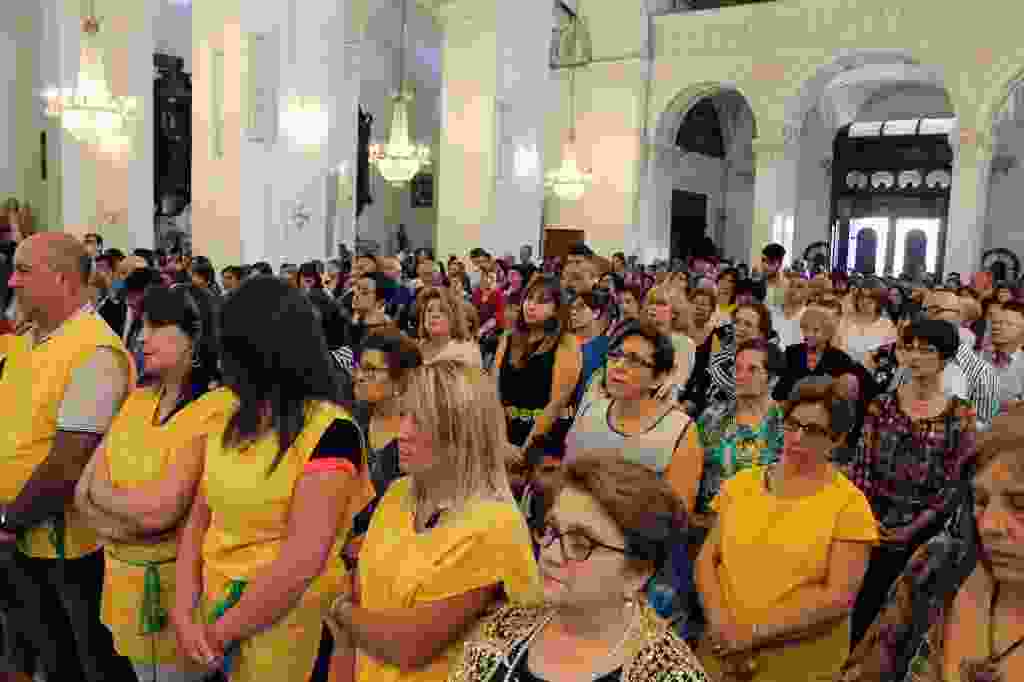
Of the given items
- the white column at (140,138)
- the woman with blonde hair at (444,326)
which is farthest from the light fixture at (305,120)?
the woman with blonde hair at (444,326)

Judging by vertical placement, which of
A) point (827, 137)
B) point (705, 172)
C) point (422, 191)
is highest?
point (827, 137)

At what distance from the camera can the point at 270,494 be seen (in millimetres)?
2047

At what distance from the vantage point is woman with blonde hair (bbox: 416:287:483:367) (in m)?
4.42

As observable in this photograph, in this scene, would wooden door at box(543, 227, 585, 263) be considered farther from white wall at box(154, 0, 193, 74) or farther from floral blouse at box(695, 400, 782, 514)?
floral blouse at box(695, 400, 782, 514)

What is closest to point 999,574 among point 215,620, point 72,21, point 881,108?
point 215,620

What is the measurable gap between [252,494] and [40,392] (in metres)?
1.02

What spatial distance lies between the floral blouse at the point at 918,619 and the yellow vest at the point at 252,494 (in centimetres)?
127

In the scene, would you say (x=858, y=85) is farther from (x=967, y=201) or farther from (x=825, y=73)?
(x=967, y=201)

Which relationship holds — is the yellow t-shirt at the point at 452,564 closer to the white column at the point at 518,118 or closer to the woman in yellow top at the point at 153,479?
the woman in yellow top at the point at 153,479

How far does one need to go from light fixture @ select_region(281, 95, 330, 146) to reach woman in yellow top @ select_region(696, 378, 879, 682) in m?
8.06

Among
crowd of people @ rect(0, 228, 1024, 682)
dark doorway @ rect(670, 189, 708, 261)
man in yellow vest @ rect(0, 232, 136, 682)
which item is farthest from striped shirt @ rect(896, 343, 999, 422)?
dark doorway @ rect(670, 189, 708, 261)

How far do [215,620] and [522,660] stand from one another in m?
0.99

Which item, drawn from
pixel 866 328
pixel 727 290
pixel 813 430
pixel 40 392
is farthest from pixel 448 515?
pixel 727 290

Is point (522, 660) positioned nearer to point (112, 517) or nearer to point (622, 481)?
point (622, 481)
